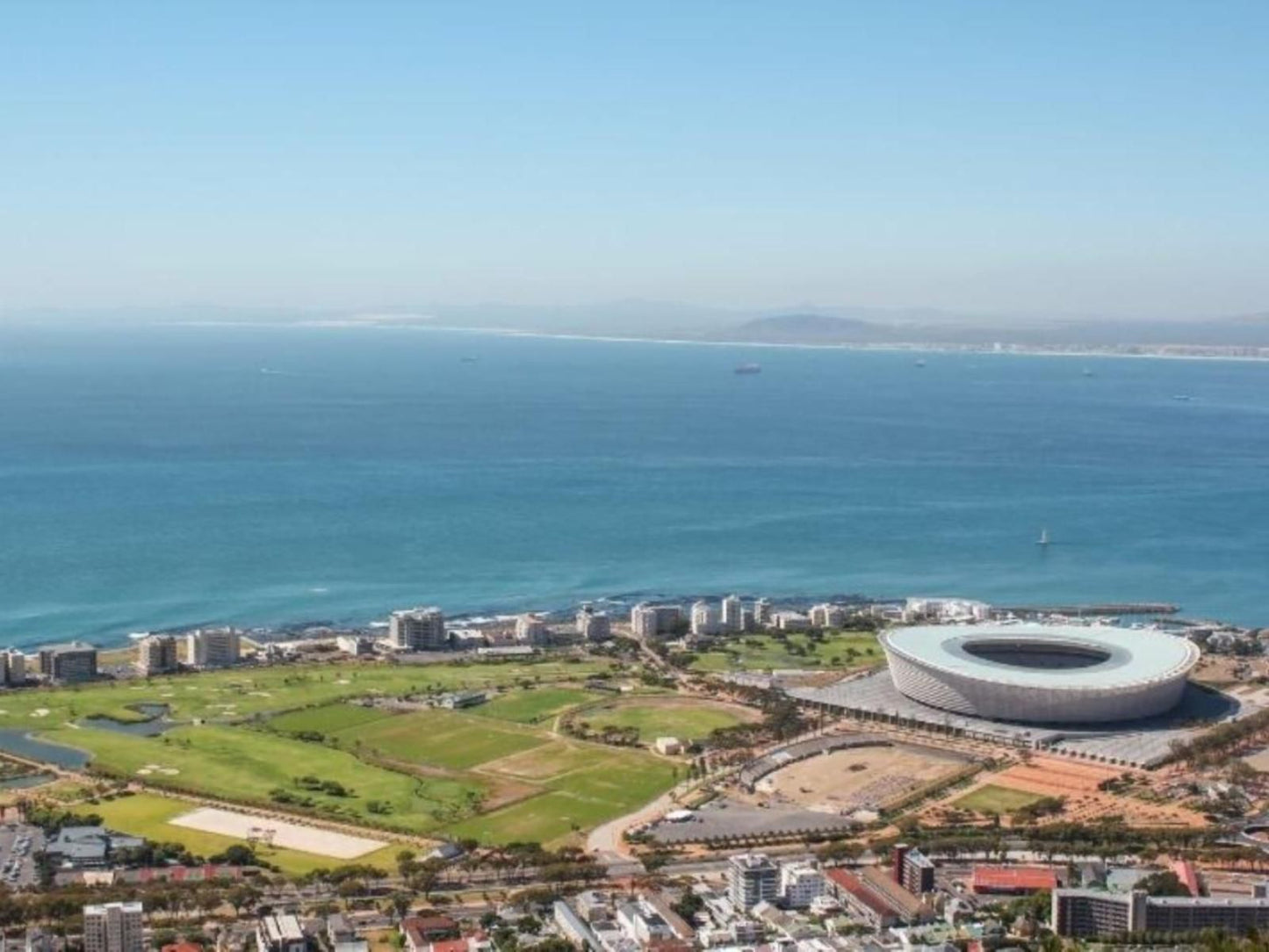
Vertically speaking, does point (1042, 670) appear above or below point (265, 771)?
above

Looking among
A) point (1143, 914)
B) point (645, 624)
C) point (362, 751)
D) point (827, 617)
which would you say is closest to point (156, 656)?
point (362, 751)

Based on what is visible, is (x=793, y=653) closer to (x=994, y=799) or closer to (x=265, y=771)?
(x=994, y=799)

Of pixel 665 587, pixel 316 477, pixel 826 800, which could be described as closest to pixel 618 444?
pixel 316 477

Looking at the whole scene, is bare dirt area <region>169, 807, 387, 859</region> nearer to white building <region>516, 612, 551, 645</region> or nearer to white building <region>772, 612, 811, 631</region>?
white building <region>516, 612, 551, 645</region>

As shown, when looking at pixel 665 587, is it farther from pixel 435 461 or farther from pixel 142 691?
pixel 435 461

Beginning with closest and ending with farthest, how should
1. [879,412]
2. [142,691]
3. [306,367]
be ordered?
[142,691] → [879,412] → [306,367]

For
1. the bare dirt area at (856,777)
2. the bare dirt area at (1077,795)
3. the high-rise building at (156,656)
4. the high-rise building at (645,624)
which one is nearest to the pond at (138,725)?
the high-rise building at (156,656)
